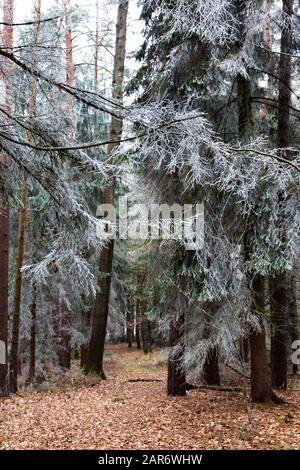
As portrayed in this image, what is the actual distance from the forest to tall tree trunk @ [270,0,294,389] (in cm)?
4

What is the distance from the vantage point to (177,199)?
6848 millimetres

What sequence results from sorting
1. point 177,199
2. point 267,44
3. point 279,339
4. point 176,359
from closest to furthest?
1. point 177,199
2. point 176,359
3. point 267,44
4. point 279,339

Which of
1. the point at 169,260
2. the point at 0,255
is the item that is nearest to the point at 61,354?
the point at 0,255

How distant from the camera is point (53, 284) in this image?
1052cm

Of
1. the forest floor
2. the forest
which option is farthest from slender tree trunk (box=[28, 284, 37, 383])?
the forest floor

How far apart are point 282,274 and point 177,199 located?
2258mm

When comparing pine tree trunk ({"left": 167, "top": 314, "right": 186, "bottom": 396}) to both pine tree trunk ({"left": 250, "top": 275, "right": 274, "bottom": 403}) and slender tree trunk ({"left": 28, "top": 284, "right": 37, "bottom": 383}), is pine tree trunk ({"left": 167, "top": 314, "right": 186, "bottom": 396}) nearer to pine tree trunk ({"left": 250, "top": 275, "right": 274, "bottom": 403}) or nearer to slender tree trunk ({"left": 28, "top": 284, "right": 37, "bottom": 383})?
pine tree trunk ({"left": 250, "top": 275, "right": 274, "bottom": 403})

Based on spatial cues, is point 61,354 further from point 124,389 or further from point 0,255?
point 0,255

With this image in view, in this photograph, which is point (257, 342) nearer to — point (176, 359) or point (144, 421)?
point (176, 359)

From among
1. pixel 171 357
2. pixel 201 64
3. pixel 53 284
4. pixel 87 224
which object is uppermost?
pixel 201 64

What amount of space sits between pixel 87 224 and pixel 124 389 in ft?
20.1

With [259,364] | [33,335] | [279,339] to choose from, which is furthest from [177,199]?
[33,335]

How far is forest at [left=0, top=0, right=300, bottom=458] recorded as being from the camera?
181 inches

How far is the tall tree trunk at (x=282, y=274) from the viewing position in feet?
23.2
